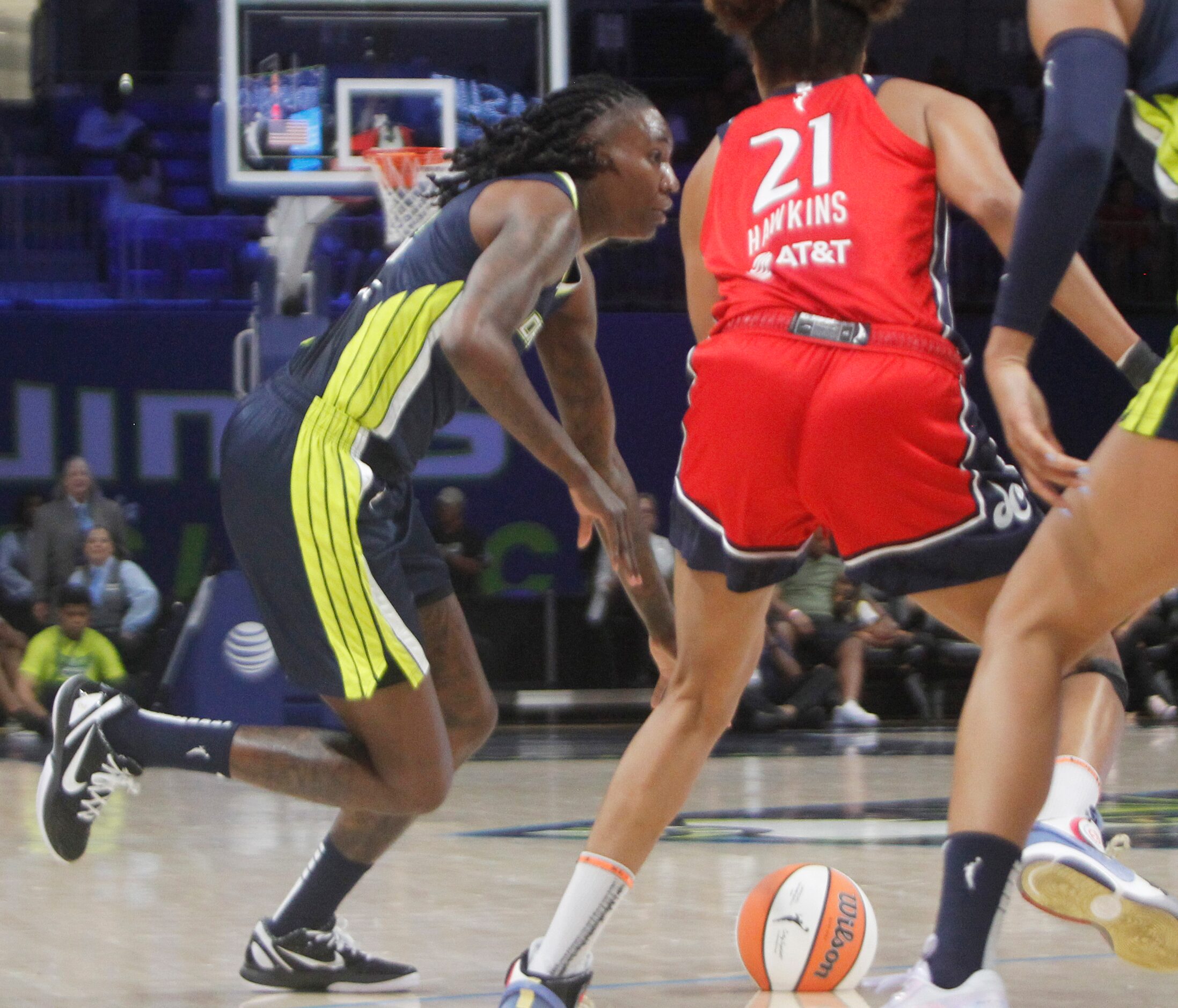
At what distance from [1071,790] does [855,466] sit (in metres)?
0.63

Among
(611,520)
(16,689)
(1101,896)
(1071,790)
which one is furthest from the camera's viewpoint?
(16,689)

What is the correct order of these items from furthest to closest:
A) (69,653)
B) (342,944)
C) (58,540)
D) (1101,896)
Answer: (58,540) < (69,653) < (342,944) < (1101,896)

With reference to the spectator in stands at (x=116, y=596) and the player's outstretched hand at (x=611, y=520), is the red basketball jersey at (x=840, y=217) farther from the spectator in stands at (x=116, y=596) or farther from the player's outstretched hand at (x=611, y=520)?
the spectator in stands at (x=116, y=596)

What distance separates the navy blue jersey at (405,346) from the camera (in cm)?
337

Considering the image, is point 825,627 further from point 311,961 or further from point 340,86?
point 311,961

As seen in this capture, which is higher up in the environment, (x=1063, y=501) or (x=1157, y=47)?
A: (x=1157, y=47)

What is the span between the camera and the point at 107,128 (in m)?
15.8

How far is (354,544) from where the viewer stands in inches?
131

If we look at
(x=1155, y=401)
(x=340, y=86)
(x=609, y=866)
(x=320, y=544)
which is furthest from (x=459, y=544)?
(x=1155, y=401)

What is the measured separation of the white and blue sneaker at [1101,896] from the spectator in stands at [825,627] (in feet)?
26.0

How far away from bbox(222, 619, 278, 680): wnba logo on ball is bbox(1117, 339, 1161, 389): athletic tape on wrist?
6.78m

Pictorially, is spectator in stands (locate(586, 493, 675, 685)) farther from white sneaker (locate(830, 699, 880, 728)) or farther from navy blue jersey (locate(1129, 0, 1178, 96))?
navy blue jersey (locate(1129, 0, 1178, 96))

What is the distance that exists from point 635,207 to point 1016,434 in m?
1.34

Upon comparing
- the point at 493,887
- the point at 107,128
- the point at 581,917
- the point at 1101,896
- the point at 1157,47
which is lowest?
the point at 493,887
